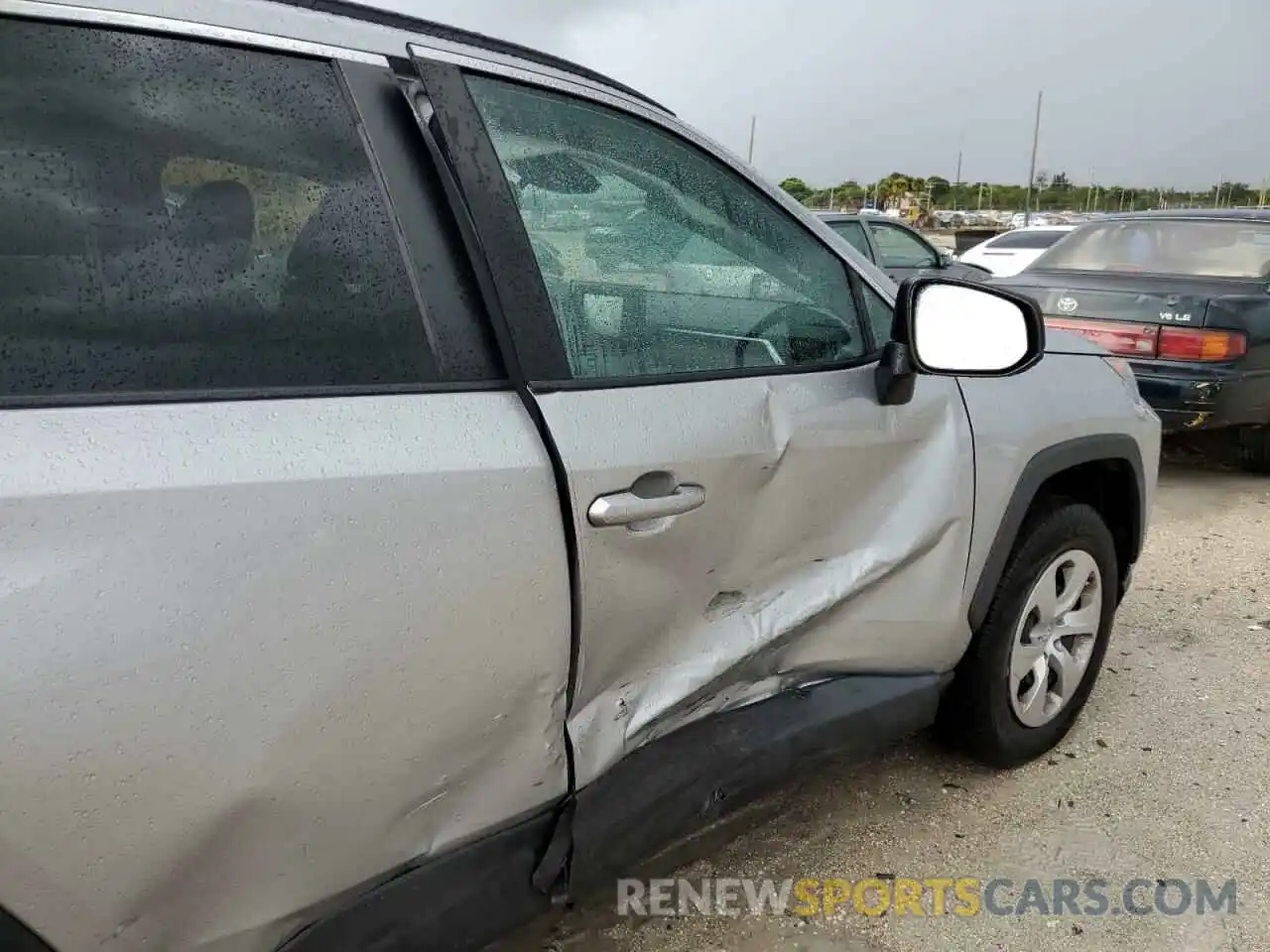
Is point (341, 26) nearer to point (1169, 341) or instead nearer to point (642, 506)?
point (642, 506)

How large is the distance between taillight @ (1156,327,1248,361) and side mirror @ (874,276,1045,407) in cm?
388

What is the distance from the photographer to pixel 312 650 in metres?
1.29

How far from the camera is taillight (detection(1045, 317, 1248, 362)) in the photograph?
5445mm

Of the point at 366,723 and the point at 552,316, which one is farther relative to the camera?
the point at 552,316

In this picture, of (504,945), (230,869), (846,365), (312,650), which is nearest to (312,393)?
(312,650)

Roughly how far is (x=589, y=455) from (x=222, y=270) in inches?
22.9

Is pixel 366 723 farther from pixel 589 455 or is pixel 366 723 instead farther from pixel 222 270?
pixel 222 270

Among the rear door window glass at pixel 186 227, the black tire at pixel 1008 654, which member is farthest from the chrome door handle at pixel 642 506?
the black tire at pixel 1008 654

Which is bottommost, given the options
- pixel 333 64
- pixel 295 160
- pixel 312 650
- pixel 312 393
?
pixel 312 650

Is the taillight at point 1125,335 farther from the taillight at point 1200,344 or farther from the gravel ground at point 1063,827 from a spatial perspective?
the gravel ground at point 1063,827

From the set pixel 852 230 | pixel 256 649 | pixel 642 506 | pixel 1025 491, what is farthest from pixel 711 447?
pixel 852 230

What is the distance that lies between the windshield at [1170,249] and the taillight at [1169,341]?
0.75 m

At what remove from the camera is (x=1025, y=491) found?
2.52m

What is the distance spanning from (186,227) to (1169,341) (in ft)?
17.9
